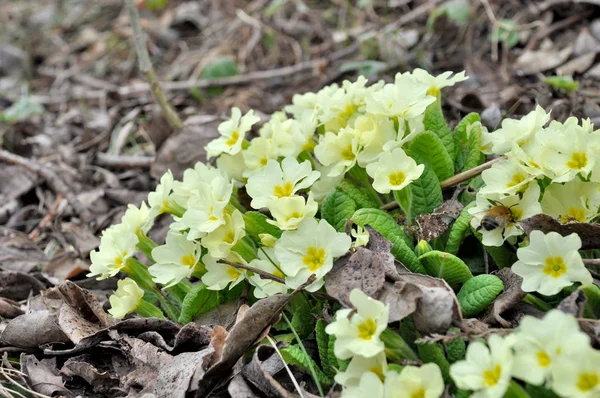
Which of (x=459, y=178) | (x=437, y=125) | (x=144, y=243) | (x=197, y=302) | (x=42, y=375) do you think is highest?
(x=437, y=125)

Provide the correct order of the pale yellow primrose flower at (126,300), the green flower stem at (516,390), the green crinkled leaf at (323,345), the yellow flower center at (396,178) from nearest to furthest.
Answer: the green flower stem at (516,390)
the green crinkled leaf at (323,345)
the yellow flower center at (396,178)
the pale yellow primrose flower at (126,300)

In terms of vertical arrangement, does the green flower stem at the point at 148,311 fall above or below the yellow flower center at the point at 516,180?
below

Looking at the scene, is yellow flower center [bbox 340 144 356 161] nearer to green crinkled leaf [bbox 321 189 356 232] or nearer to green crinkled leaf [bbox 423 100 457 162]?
green crinkled leaf [bbox 321 189 356 232]

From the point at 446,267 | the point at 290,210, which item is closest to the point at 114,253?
the point at 290,210

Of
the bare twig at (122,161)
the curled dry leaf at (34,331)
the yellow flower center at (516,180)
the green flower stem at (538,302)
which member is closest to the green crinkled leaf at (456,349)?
the green flower stem at (538,302)

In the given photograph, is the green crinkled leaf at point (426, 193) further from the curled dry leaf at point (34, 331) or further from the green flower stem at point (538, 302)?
the curled dry leaf at point (34, 331)

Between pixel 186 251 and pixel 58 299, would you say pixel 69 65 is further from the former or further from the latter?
pixel 186 251

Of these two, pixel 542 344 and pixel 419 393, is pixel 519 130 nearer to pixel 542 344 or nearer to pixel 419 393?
pixel 542 344
